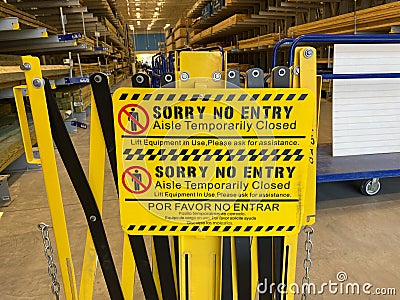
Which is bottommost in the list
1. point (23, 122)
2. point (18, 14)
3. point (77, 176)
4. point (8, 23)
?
point (77, 176)

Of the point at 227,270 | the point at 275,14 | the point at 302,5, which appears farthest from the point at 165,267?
the point at 275,14

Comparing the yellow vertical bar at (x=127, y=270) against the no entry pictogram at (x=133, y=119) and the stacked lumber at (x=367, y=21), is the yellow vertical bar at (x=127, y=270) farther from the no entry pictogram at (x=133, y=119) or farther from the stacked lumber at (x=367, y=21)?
the stacked lumber at (x=367, y=21)

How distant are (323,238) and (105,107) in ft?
5.64

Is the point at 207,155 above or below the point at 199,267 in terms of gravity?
above

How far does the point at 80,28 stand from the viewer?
7887 millimetres

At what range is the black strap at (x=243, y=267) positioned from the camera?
1070mm

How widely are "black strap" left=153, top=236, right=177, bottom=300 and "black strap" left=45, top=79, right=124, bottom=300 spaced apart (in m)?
0.18

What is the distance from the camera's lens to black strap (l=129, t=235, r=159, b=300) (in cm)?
111

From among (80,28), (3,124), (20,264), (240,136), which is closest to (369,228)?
(240,136)

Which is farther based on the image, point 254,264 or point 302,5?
point 302,5

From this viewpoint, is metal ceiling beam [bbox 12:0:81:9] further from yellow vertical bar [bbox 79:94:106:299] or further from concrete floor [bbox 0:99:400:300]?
yellow vertical bar [bbox 79:94:106:299]

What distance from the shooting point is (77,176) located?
105cm

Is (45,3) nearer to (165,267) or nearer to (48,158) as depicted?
(48,158)

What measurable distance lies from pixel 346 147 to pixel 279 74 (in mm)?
2243
